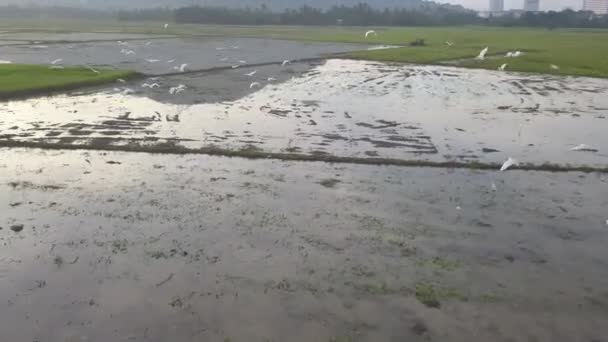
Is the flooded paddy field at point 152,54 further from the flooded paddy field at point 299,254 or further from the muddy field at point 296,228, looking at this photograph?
the flooded paddy field at point 299,254

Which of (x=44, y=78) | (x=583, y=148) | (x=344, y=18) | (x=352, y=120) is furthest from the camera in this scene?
(x=344, y=18)

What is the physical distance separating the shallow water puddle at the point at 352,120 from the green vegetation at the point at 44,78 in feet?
4.19

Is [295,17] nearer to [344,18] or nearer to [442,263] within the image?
[344,18]

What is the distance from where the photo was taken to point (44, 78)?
2067cm

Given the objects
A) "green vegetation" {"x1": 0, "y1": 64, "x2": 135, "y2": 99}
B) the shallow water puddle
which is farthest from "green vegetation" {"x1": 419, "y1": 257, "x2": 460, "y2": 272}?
"green vegetation" {"x1": 0, "y1": 64, "x2": 135, "y2": 99}

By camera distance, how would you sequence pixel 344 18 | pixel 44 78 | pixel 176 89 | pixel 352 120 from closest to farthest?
1. pixel 352 120
2. pixel 176 89
3. pixel 44 78
4. pixel 344 18

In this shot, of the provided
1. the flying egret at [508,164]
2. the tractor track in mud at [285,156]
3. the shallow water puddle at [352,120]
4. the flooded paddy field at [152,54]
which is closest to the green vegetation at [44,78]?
the shallow water puddle at [352,120]

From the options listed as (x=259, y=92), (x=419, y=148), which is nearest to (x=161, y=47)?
(x=259, y=92)

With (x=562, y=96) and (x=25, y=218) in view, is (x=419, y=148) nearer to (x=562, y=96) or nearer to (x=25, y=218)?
(x=25, y=218)

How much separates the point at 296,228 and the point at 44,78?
54.7 feet

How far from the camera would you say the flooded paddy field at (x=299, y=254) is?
5371 mm

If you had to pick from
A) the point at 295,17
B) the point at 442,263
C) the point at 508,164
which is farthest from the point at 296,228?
the point at 295,17

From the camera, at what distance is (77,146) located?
460 inches

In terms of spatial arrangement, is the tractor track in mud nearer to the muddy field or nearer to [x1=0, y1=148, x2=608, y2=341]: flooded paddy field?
the muddy field
